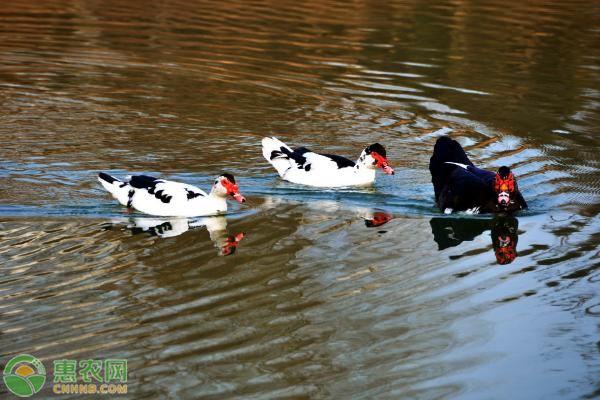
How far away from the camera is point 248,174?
14.1 m

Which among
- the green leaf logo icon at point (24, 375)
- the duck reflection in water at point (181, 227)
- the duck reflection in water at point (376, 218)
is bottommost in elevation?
the duck reflection in water at point (376, 218)

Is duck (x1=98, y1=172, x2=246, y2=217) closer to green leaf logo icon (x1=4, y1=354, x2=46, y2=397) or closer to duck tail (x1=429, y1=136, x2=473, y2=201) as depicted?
duck tail (x1=429, y1=136, x2=473, y2=201)

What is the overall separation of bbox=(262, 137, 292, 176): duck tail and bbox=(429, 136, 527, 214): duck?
1.91m

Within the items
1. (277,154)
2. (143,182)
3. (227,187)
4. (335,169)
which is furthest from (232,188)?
(277,154)

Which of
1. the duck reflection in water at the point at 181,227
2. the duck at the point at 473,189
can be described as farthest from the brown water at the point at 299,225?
the duck at the point at 473,189

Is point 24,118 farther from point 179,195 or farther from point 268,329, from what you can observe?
point 268,329

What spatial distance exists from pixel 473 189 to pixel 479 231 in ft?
2.25

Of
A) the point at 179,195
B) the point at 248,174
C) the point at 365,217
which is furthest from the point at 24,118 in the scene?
the point at 365,217

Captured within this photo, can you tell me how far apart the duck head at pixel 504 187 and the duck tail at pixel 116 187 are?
4.08 meters

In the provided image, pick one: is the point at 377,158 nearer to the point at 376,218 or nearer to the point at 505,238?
the point at 376,218

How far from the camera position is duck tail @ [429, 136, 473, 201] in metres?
13.0

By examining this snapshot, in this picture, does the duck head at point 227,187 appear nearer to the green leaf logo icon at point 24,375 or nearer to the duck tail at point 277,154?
the duck tail at point 277,154

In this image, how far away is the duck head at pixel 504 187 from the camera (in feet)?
38.7

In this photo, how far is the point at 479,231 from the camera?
11.8 m
